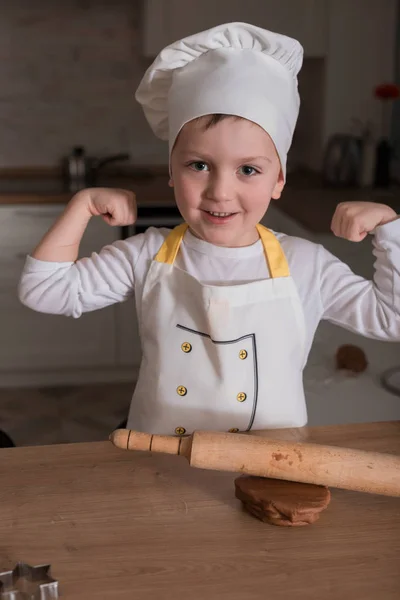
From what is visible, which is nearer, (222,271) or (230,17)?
(222,271)

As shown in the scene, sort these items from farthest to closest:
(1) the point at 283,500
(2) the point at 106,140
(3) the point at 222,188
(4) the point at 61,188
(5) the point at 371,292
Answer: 1. (2) the point at 106,140
2. (4) the point at 61,188
3. (5) the point at 371,292
4. (3) the point at 222,188
5. (1) the point at 283,500

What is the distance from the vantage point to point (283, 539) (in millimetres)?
902

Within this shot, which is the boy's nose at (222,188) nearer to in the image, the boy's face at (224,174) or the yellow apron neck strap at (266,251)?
the boy's face at (224,174)

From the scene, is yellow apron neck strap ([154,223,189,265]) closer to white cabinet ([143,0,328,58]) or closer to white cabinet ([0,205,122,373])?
white cabinet ([0,205,122,373])

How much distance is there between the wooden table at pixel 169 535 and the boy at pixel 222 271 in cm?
17

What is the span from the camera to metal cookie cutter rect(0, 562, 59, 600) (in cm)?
79

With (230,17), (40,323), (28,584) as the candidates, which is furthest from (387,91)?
(28,584)

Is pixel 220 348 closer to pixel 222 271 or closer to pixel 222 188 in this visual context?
pixel 222 271

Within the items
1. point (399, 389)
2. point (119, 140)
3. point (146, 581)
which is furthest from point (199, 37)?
point (119, 140)

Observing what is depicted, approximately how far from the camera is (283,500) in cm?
92

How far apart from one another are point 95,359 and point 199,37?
243 centimetres

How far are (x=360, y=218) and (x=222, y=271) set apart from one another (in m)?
0.22

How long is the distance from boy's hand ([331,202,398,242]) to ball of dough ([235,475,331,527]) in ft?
1.28

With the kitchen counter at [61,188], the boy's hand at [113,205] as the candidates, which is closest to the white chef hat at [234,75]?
the boy's hand at [113,205]
